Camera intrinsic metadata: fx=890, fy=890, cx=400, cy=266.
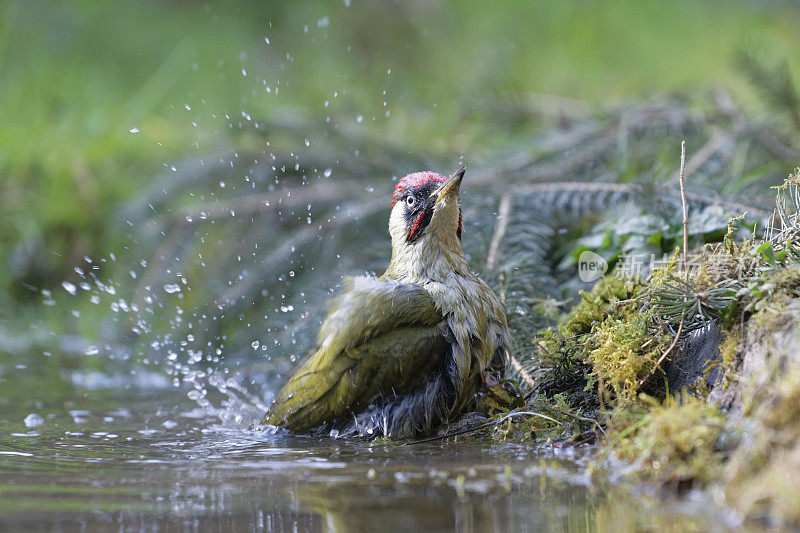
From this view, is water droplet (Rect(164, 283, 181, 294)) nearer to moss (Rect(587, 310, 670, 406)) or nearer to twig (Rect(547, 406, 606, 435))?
twig (Rect(547, 406, 606, 435))

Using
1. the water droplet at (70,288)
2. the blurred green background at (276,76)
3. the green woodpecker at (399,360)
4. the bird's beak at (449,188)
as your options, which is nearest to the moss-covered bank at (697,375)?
the green woodpecker at (399,360)

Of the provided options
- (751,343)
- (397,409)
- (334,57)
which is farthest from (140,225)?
(334,57)

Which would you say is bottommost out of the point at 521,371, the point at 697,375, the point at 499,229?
the point at 697,375

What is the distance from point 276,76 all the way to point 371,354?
262 inches

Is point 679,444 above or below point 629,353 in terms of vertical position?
below

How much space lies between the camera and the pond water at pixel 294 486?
207cm

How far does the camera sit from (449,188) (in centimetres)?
375

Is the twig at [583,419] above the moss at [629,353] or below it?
below

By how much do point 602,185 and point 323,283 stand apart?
153 cm

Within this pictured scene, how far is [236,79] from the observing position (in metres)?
9.03

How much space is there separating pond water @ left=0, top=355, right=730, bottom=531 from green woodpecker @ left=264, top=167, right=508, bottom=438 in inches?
6.2

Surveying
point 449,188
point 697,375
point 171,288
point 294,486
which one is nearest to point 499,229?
point 449,188

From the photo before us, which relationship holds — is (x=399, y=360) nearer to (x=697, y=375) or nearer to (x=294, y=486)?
(x=294, y=486)

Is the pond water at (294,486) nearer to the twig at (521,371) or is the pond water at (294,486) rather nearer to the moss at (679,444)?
the moss at (679,444)
